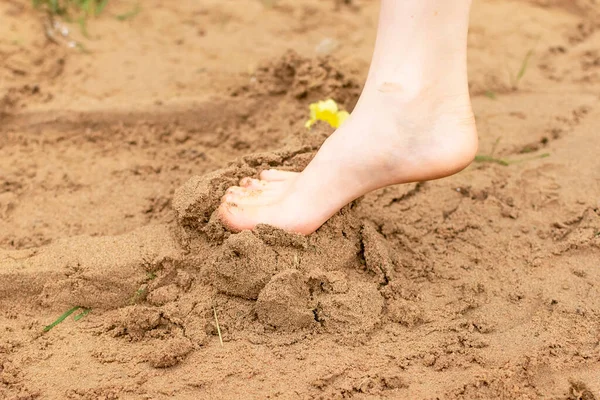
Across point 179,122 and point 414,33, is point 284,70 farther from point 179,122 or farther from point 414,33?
point 414,33

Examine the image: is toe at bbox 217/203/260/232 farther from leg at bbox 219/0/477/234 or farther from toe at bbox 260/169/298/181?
toe at bbox 260/169/298/181

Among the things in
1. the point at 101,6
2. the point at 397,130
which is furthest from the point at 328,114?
the point at 101,6

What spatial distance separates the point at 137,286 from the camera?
5.64 ft

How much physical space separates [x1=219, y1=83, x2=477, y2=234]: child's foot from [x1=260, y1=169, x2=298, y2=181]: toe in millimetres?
126

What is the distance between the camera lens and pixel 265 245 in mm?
1678

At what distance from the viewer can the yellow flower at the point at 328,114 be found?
231cm

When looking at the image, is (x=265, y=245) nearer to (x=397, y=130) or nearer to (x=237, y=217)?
(x=237, y=217)

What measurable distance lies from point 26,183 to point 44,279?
640 mm

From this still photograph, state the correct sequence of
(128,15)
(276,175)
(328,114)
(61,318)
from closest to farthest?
(61,318) → (276,175) → (328,114) → (128,15)

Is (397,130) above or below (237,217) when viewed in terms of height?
above

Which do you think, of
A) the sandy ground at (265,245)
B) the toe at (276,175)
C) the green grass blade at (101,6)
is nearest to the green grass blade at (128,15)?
the green grass blade at (101,6)

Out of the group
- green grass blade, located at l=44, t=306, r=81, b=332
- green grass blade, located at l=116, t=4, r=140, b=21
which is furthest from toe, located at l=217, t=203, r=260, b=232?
green grass blade, located at l=116, t=4, r=140, b=21

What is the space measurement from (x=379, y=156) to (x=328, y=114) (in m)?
0.61

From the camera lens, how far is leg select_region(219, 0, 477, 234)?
1.72m
